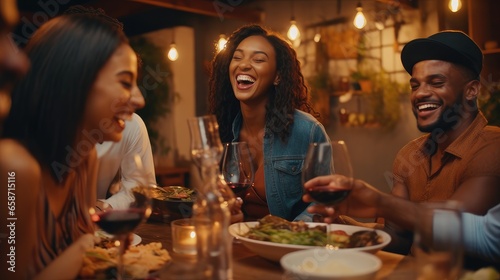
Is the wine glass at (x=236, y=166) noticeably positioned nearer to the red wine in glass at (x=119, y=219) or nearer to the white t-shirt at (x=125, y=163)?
the white t-shirt at (x=125, y=163)

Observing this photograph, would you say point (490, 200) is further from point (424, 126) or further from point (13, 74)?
point (13, 74)

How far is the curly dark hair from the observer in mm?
2561

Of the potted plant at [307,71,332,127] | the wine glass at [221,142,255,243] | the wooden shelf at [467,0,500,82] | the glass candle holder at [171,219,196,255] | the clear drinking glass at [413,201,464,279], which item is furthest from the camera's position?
the potted plant at [307,71,332,127]

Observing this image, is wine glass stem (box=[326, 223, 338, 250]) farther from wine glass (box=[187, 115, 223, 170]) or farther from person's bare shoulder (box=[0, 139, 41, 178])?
person's bare shoulder (box=[0, 139, 41, 178])

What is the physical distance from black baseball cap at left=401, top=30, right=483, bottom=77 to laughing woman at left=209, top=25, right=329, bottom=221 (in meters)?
0.69

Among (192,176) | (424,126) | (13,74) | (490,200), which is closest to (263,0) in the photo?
(192,176)

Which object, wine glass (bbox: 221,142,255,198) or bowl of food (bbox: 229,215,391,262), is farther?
wine glass (bbox: 221,142,255,198)

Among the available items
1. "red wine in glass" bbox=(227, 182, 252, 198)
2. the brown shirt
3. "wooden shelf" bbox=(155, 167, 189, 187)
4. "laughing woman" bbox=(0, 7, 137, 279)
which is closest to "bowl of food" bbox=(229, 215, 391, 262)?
"red wine in glass" bbox=(227, 182, 252, 198)

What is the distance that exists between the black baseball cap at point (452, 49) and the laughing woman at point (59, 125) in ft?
4.08

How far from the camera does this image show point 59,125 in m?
1.18

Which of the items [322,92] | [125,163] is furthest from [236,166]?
[322,92]

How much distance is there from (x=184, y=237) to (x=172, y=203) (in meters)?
0.39

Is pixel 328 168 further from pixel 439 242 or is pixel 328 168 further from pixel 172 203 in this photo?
pixel 172 203

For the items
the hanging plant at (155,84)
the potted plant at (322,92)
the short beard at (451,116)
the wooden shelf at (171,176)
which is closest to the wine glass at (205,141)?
the short beard at (451,116)
